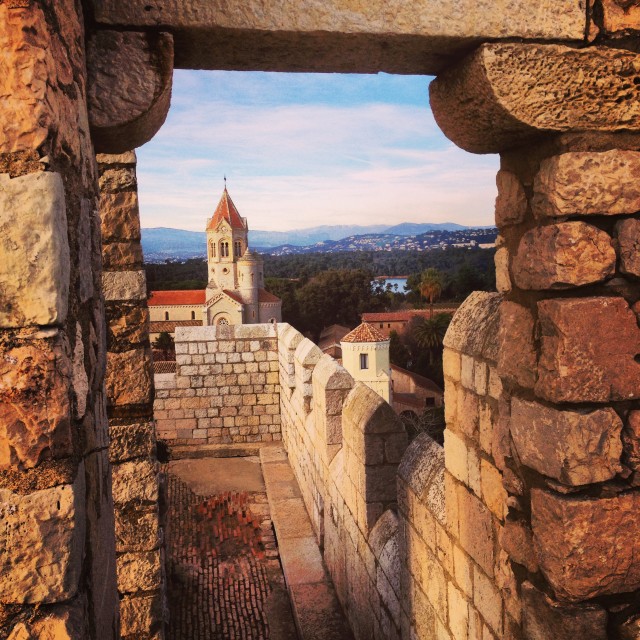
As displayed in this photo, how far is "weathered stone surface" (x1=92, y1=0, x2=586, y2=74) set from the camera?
1793 mm

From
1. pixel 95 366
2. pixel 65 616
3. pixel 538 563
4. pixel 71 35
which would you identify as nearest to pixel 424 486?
pixel 538 563

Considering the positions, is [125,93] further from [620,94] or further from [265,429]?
[265,429]

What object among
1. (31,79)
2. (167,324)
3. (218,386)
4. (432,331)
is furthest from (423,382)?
(31,79)

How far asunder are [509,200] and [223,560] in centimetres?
507

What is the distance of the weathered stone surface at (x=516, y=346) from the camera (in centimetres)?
205

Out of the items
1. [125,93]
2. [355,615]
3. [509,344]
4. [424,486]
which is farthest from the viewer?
[355,615]

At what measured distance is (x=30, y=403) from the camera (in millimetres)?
1315

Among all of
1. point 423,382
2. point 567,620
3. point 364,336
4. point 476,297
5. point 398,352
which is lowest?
point 423,382

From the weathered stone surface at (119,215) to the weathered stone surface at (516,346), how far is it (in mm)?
2397

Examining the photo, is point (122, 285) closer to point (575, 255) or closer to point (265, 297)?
point (575, 255)

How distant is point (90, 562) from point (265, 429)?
8056mm

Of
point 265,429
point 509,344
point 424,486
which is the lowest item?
point 265,429

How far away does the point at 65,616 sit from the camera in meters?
1.34

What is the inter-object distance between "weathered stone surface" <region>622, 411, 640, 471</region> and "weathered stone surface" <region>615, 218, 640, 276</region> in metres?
0.44
